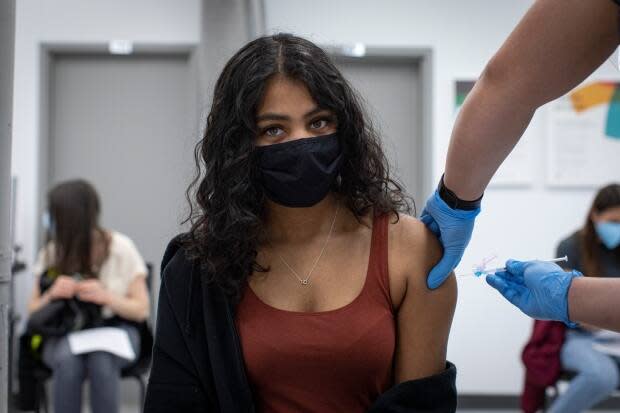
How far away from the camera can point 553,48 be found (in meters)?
1.06

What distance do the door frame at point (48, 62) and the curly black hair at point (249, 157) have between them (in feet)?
9.28

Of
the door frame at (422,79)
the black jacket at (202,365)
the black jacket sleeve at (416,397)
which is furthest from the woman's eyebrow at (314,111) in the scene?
the door frame at (422,79)

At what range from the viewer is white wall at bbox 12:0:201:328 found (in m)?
4.16

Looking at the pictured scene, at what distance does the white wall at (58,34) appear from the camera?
4156 mm

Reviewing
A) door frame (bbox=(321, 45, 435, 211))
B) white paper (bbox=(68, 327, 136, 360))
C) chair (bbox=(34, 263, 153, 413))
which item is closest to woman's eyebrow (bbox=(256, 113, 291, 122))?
white paper (bbox=(68, 327, 136, 360))

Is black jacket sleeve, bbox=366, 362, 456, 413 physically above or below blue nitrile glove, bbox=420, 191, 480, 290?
below

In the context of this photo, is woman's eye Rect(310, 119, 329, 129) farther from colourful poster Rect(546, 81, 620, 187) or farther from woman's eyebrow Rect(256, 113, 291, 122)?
colourful poster Rect(546, 81, 620, 187)

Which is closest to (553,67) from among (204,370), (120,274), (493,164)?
(493,164)

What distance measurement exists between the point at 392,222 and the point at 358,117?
0.69ft

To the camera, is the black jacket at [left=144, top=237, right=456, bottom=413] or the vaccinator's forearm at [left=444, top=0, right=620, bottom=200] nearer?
the vaccinator's forearm at [left=444, top=0, right=620, bottom=200]

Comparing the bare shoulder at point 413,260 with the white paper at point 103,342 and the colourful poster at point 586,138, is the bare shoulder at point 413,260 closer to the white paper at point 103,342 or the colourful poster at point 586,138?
the white paper at point 103,342

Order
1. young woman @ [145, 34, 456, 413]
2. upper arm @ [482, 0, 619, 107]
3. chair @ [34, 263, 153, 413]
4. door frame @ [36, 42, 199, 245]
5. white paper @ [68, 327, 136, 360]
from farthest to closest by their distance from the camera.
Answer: door frame @ [36, 42, 199, 245], chair @ [34, 263, 153, 413], white paper @ [68, 327, 136, 360], young woman @ [145, 34, 456, 413], upper arm @ [482, 0, 619, 107]

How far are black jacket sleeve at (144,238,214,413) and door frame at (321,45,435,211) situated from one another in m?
2.82

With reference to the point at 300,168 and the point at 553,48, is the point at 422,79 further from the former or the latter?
the point at 553,48
